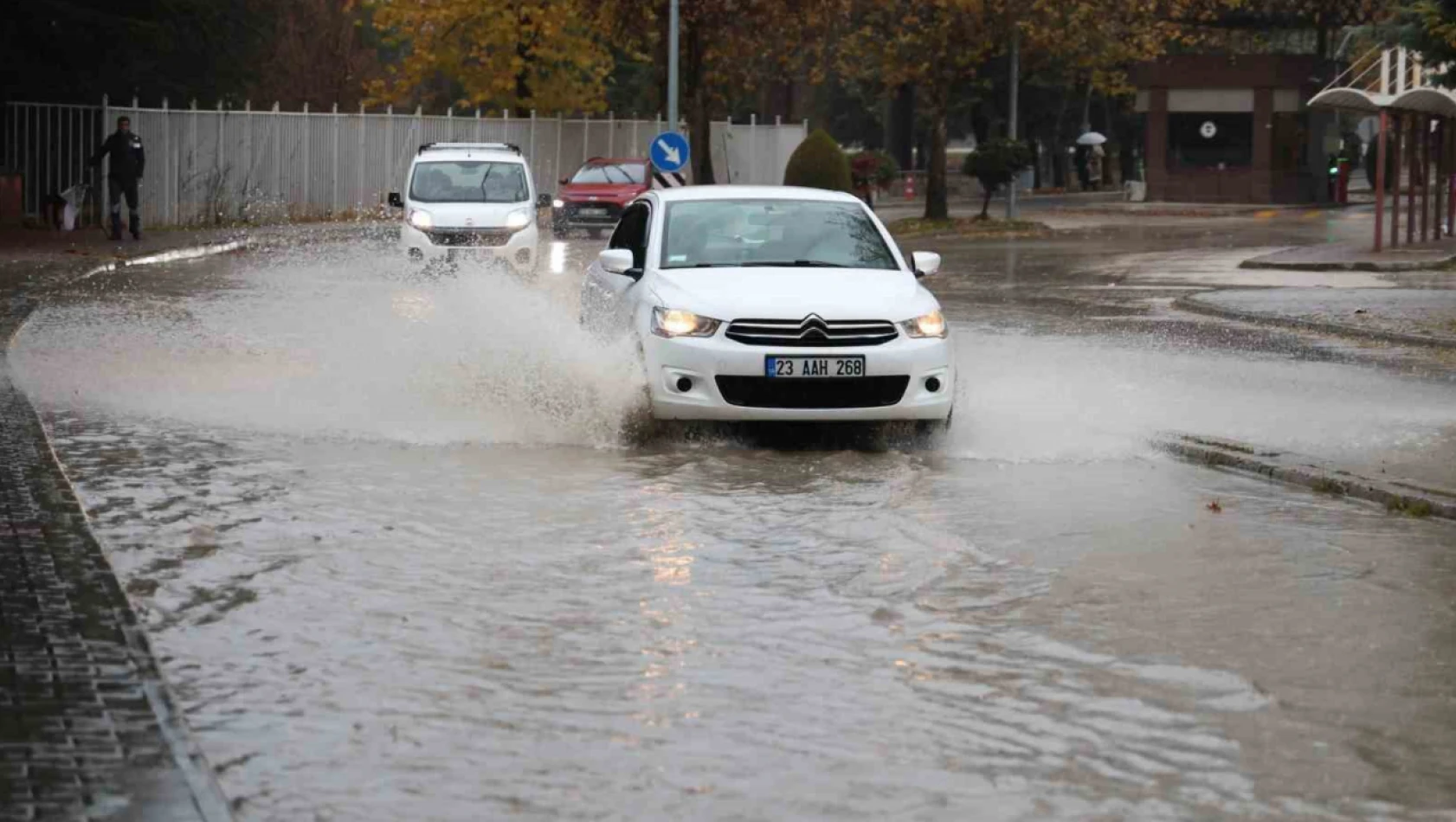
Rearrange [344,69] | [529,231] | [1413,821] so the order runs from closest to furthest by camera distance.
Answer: [1413,821], [529,231], [344,69]

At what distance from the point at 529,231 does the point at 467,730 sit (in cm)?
2304

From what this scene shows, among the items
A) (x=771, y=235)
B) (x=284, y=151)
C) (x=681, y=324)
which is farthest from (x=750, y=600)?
(x=284, y=151)

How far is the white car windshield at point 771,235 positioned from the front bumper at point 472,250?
1407 cm

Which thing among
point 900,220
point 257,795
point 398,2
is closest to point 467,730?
point 257,795

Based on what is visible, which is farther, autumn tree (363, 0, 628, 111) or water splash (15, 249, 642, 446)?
autumn tree (363, 0, 628, 111)

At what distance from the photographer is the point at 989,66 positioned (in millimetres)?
79938

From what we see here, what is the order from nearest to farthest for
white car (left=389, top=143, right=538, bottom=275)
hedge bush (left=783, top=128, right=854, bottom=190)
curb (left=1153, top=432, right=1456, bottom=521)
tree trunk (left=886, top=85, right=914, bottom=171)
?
1. curb (left=1153, top=432, right=1456, bottom=521)
2. white car (left=389, top=143, right=538, bottom=275)
3. hedge bush (left=783, top=128, right=854, bottom=190)
4. tree trunk (left=886, top=85, right=914, bottom=171)

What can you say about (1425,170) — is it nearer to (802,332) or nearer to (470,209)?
(470,209)

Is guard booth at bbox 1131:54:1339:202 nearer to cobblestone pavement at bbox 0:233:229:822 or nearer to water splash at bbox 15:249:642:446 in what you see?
water splash at bbox 15:249:642:446

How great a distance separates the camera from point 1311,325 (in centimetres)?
2273

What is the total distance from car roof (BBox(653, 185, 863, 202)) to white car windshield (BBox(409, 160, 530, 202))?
14842mm

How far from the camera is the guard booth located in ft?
225

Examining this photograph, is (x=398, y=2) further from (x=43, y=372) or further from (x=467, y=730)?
(x=467, y=730)

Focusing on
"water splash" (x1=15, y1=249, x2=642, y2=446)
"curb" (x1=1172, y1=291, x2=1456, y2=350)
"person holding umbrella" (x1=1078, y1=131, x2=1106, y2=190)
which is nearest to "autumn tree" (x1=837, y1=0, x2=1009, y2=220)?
"curb" (x1=1172, y1=291, x2=1456, y2=350)
